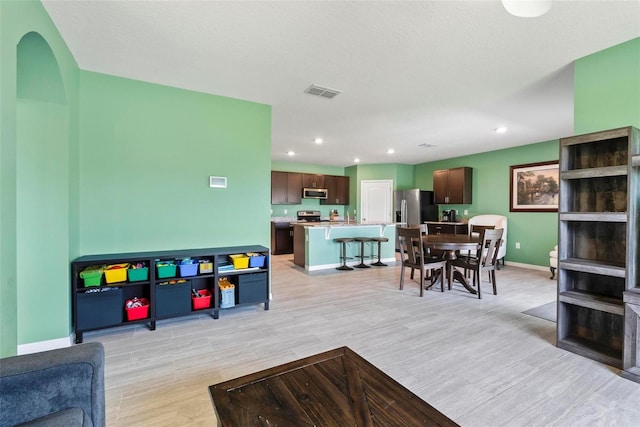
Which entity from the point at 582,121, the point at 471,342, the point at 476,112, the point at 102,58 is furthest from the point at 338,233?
the point at 102,58

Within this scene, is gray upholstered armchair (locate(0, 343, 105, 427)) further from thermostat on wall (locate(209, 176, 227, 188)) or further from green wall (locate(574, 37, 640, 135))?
green wall (locate(574, 37, 640, 135))

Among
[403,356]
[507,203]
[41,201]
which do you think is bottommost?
[403,356]

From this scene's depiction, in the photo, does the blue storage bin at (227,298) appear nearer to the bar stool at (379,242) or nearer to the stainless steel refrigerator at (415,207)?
the bar stool at (379,242)

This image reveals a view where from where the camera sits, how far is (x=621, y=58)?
2365 millimetres

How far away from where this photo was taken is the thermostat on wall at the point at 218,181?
3.44m

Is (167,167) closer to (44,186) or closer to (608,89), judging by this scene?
(44,186)

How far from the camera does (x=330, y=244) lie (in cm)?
574

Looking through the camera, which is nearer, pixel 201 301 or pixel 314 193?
pixel 201 301

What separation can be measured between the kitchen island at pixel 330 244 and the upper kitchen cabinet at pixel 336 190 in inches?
108

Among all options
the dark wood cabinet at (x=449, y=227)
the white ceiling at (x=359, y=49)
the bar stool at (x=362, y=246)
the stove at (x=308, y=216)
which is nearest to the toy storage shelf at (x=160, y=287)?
the white ceiling at (x=359, y=49)

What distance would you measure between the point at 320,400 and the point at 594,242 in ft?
9.15

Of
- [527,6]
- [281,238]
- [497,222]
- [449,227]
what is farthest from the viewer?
[281,238]

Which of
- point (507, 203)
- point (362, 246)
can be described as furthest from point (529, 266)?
point (362, 246)

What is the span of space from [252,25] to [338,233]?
422 centimetres
